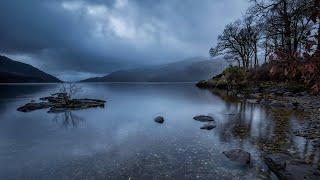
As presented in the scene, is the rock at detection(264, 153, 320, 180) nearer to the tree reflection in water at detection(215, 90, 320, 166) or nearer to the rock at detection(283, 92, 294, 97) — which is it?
the tree reflection in water at detection(215, 90, 320, 166)

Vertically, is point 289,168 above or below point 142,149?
above

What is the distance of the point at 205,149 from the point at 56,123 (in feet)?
46.7

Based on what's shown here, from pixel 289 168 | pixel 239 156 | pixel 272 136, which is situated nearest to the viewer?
pixel 289 168

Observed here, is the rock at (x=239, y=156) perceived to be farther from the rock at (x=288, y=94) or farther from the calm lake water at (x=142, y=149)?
the rock at (x=288, y=94)

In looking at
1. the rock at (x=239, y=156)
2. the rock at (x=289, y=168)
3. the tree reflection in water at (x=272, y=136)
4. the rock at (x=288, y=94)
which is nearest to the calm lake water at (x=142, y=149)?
the tree reflection in water at (x=272, y=136)

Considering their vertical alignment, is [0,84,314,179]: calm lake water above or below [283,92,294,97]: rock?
below

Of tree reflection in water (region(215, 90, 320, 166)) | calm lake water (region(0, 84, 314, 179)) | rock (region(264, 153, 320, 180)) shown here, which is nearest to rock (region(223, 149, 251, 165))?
calm lake water (region(0, 84, 314, 179))

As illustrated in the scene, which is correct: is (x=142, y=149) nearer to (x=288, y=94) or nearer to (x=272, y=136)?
(x=272, y=136)

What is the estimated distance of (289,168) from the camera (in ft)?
24.1

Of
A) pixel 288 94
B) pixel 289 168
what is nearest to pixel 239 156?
pixel 289 168

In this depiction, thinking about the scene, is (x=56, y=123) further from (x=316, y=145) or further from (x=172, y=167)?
(x=316, y=145)

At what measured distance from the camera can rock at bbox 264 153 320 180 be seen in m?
6.81

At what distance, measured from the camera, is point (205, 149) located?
10672 millimetres

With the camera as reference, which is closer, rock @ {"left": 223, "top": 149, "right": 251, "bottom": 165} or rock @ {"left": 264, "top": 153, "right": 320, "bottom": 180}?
rock @ {"left": 264, "top": 153, "right": 320, "bottom": 180}
